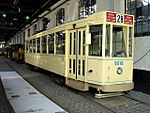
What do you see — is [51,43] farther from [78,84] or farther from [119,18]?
[119,18]

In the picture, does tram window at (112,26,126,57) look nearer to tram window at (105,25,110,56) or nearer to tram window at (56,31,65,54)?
tram window at (105,25,110,56)

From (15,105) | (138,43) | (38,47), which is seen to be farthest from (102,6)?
(15,105)

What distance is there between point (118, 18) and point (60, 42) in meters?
2.84

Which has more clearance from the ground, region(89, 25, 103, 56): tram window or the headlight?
region(89, 25, 103, 56): tram window

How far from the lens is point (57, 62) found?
7.93m

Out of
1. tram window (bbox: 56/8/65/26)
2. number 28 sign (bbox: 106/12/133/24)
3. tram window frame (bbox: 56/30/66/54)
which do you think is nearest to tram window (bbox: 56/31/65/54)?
tram window frame (bbox: 56/30/66/54)

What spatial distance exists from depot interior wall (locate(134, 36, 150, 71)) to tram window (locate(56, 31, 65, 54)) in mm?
2961

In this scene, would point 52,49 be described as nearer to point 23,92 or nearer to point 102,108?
point 23,92

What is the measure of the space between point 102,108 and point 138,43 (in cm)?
342

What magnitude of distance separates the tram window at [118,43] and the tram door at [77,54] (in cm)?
107

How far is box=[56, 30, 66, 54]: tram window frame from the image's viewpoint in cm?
737

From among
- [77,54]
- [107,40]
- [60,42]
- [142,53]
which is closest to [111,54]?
[107,40]

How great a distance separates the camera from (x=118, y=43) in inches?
232

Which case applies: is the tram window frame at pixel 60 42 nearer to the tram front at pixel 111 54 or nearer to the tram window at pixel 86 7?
the tram front at pixel 111 54
